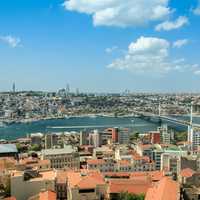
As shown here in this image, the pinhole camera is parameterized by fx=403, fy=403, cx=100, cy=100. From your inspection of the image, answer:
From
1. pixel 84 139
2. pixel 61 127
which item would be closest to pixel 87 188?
pixel 84 139

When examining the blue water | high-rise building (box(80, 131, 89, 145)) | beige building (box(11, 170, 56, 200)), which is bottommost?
the blue water

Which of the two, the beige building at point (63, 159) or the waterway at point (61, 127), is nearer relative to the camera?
the beige building at point (63, 159)

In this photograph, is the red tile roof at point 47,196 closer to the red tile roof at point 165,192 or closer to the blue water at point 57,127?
the red tile roof at point 165,192

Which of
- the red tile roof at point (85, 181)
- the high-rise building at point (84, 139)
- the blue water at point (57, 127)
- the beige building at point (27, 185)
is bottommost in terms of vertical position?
the blue water at point (57, 127)

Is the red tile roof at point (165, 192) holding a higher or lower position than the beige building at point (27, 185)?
higher

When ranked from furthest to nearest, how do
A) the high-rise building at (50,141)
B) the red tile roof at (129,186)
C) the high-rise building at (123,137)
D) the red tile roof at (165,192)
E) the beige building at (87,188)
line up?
1. the high-rise building at (123,137)
2. the high-rise building at (50,141)
3. the red tile roof at (129,186)
4. the beige building at (87,188)
5. the red tile roof at (165,192)

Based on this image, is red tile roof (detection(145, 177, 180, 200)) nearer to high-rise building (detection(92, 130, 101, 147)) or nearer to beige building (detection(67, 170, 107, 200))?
beige building (detection(67, 170, 107, 200))

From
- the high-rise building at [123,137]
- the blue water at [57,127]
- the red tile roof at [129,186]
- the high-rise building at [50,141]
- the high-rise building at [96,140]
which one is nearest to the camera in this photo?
the red tile roof at [129,186]

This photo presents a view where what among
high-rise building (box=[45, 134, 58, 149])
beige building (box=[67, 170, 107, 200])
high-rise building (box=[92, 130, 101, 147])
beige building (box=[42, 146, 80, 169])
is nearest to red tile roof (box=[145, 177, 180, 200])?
beige building (box=[67, 170, 107, 200])

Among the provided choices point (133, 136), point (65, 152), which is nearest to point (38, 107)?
point (133, 136)

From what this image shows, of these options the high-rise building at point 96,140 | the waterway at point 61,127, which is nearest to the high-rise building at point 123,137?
the high-rise building at point 96,140

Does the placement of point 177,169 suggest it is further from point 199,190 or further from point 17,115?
point 17,115
